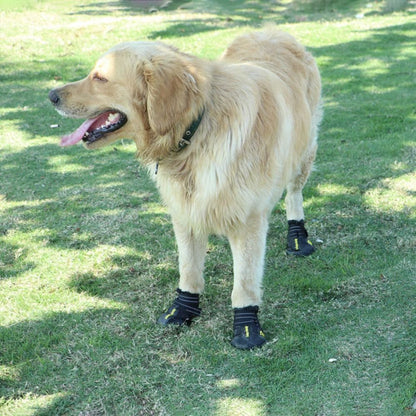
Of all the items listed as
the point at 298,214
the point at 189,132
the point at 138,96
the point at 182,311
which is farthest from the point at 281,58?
the point at 182,311

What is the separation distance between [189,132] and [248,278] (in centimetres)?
110

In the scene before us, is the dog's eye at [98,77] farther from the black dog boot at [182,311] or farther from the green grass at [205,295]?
the green grass at [205,295]

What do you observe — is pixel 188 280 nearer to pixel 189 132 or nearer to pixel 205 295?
pixel 205 295

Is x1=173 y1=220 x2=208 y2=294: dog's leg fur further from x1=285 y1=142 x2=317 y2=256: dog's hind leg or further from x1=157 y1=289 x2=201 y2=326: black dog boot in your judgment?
x1=285 y1=142 x2=317 y2=256: dog's hind leg

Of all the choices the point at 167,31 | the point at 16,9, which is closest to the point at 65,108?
the point at 167,31

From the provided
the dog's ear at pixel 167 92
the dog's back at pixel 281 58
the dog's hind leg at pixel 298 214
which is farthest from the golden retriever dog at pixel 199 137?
the dog's hind leg at pixel 298 214

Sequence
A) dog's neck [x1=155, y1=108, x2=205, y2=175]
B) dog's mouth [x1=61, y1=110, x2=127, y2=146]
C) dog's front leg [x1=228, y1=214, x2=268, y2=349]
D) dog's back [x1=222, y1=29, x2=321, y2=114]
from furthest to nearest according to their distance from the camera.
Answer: dog's back [x1=222, y1=29, x2=321, y2=114], dog's front leg [x1=228, y1=214, x2=268, y2=349], dog's mouth [x1=61, y1=110, x2=127, y2=146], dog's neck [x1=155, y1=108, x2=205, y2=175]

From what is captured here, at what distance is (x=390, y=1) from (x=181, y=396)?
45.8ft

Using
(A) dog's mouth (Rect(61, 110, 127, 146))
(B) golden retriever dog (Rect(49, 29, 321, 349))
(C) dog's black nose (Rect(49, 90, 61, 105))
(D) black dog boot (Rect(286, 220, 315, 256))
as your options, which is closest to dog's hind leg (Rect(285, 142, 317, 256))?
(D) black dog boot (Rect(286, 220, 315, 256))

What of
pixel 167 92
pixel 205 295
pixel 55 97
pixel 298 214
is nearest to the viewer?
pixel 167 92

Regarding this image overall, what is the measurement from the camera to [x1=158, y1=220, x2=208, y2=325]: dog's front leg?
3.92 meters

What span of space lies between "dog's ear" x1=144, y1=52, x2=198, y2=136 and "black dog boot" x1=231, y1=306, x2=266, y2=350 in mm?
1378

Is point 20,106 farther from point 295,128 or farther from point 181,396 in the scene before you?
point 181,396

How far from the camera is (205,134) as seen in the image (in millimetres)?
3320
